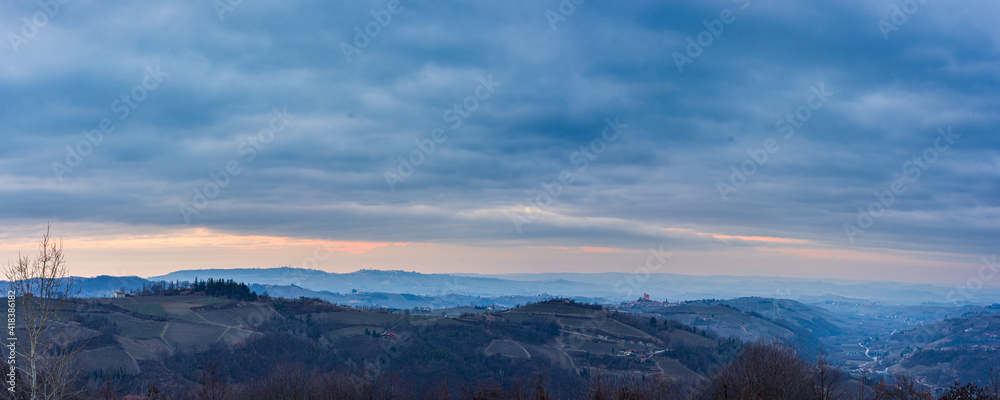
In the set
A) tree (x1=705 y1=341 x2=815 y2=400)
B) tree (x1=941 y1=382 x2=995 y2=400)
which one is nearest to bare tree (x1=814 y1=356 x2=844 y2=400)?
tree (x1=705 y1=341 x2=815 y2=400)

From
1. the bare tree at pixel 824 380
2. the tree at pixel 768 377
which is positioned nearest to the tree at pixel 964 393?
the bare tree at pixel 824 380

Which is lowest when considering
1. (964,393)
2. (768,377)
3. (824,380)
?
(824,380)

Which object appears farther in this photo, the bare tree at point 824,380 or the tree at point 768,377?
the tree at point 768,377

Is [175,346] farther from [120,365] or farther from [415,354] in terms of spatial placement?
[415,354]

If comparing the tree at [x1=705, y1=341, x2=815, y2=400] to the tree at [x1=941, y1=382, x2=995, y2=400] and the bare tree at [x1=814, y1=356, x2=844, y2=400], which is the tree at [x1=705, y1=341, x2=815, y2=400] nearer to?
the bare tree at [x1=814, y1=356, x2=844, y2=400]

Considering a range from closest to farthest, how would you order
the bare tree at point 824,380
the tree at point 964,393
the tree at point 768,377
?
1. the tree at point 964,393
2. the bare tree at point 824,380
3. the tree at point 768,377

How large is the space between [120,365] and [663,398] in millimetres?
135548

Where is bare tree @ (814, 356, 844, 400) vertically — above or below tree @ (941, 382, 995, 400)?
below

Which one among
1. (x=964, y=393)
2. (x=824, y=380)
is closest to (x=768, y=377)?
(x=824, y=380)

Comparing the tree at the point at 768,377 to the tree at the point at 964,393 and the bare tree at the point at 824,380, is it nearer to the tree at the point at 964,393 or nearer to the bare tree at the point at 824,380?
the bare tree at the point at 824,380

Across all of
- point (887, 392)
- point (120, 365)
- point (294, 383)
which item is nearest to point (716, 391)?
point (887, 392)

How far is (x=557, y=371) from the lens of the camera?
18412cm

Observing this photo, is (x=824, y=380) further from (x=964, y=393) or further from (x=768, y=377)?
(x=964, y=393)

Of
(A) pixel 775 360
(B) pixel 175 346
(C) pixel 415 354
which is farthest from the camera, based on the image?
(C) pixel 415 354
